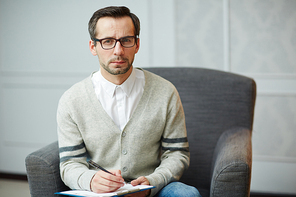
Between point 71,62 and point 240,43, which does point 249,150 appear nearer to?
point 240,43

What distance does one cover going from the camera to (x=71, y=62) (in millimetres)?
2799

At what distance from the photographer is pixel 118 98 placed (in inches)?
54.4

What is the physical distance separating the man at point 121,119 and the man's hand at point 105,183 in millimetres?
85

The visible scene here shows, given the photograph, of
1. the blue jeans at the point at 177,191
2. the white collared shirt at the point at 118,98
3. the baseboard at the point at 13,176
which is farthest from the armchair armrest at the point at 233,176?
the baseboard at the point at 13,176

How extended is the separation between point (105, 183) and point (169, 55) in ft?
5.18

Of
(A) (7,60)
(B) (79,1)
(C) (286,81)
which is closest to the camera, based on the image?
(C) (286,81)

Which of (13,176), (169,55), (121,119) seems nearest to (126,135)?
(121,119)

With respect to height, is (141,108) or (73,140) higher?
(141,108)

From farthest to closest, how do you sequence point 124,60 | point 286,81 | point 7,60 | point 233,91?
point 7,60
point 286,81
point 233,91
point 124,60

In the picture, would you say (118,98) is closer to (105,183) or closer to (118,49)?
(118,49)

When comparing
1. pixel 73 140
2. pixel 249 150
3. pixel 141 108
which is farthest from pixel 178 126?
pixel 73 140

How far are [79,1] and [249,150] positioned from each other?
1986mm

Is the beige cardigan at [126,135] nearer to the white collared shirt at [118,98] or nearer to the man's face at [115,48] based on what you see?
the white collared shirt at [118,98]

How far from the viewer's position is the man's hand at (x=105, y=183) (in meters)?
1.13
